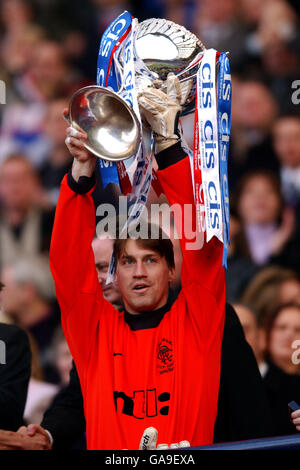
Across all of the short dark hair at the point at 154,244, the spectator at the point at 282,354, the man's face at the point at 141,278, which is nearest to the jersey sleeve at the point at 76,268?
the man's face at the point at 141,278

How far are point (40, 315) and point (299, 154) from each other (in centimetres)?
215

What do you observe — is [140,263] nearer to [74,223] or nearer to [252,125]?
[74,223]

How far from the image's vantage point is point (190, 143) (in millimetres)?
6980

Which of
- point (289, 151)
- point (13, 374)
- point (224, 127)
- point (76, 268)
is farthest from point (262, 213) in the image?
point (76, 268)

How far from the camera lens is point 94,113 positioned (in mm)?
3490

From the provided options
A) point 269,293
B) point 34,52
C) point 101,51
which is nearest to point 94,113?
point 101,51

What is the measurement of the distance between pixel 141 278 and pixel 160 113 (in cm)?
A: 63

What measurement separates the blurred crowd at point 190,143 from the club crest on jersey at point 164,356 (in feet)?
5.05

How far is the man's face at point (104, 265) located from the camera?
4363mm

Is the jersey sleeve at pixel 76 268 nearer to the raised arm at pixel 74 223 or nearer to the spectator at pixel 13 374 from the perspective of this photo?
the raised arm at pixel 74 223

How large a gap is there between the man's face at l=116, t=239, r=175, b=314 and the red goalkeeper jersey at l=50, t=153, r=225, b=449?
10 centimetres

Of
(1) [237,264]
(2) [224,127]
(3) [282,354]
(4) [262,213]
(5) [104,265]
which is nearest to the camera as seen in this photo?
(2) [224,127]

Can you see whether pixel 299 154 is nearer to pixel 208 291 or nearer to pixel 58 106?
pixel 58 106

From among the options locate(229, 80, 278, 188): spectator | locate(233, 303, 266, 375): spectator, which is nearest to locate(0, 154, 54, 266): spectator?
locate(229, 80, 278, 188): spectator
